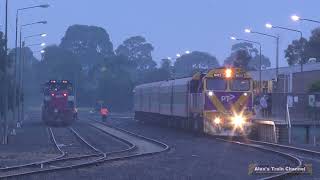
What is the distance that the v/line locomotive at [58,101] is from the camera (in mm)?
65062

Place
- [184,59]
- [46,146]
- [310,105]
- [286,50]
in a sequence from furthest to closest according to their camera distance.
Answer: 1. [184,59]
2. [286,50]
3. [310,105]
4. [46,146]

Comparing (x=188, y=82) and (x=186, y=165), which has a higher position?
(x=188, y=82)

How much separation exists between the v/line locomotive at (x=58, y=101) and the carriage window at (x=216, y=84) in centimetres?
2437

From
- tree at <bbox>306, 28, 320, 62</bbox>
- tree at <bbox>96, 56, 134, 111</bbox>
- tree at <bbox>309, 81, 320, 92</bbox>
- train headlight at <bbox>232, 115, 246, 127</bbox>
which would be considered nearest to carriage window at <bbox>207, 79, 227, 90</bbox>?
train headlight at <bbox>232, 115, 246, 127</bbox>

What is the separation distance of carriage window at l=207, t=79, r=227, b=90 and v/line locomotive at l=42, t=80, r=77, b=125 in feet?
80.0

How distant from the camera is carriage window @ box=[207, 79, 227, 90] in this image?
1679 inches

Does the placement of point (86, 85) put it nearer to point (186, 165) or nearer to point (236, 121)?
point (236, 121)

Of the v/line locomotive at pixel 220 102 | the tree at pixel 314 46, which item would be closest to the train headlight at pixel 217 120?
the v/line locomotive at pixel 220 102

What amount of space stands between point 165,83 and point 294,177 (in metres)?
39.8

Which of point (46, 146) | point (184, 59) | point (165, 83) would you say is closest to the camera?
point (46, 146)

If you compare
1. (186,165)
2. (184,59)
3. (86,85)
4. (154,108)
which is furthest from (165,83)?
(184,59)

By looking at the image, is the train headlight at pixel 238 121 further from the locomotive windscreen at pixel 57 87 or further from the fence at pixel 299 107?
the locomotive windscreen at pixel 57 87

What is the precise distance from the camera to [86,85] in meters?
138

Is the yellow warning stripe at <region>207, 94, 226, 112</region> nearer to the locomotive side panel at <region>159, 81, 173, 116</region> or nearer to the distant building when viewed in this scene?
the locomotive side panel at <region>159, 81, 173, 116</region>
